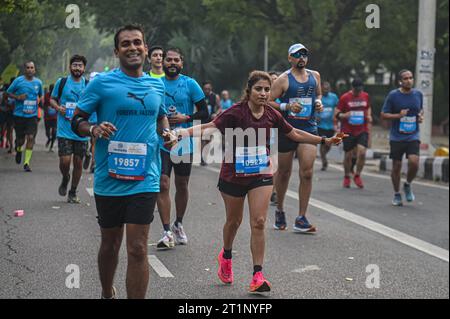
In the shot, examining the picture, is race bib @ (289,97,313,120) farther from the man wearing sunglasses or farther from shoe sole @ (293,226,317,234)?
shoe sole @ (293,226,317,234)

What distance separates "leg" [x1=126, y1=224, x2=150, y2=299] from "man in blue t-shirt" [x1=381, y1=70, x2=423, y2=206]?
9.02m

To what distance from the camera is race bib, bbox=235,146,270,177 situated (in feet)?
21.9

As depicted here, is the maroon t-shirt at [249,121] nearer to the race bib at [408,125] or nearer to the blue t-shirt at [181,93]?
the blue t-shirt at [181,93]

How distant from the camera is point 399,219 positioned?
15.3m

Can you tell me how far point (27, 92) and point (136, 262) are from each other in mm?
6522

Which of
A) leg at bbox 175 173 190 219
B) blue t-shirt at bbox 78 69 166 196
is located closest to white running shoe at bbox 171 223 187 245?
leg at bbox 175 173 190 219

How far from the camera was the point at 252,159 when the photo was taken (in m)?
6.70

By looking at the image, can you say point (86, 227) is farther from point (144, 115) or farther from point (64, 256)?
point (144, 115)

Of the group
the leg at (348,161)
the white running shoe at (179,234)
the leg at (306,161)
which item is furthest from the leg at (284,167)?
the leg at (348,161)

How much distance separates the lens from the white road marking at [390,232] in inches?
507

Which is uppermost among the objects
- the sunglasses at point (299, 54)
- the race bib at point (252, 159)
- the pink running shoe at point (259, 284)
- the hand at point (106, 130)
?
the sunglasses at point (299, 54)

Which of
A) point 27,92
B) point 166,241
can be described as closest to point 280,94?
point 166,241

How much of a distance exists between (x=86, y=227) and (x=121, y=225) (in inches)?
194
